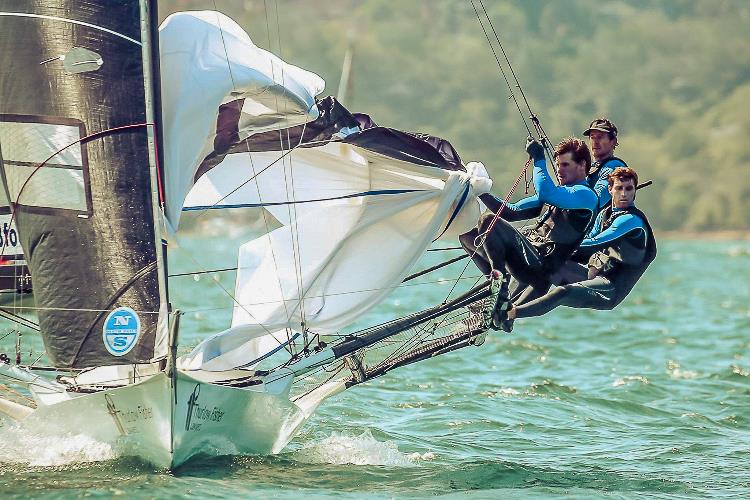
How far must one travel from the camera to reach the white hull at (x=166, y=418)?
27.9ft

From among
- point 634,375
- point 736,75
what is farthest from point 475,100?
point 634,375

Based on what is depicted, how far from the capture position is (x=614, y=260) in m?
9.41

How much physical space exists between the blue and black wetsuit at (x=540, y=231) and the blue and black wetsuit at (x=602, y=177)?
439 millimetres

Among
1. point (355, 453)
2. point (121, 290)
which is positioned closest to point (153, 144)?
point (121, 290)

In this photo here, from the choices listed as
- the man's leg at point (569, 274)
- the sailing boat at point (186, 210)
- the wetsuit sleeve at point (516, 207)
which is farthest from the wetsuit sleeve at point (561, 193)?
the sailing boat at point (186, 210)

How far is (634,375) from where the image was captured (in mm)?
14906

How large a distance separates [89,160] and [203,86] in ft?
3.40

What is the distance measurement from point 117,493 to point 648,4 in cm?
9733

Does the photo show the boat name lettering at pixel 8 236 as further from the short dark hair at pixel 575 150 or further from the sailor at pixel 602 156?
the sailor at pixel 602 156

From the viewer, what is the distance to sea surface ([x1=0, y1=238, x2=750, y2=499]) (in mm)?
8688

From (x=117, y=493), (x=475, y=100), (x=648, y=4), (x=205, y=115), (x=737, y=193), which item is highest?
(x=648, y=4)

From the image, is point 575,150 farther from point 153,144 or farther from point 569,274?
point 153,144

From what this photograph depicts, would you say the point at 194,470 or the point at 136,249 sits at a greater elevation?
the point at 136,249

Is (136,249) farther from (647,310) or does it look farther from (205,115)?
(647,310)
